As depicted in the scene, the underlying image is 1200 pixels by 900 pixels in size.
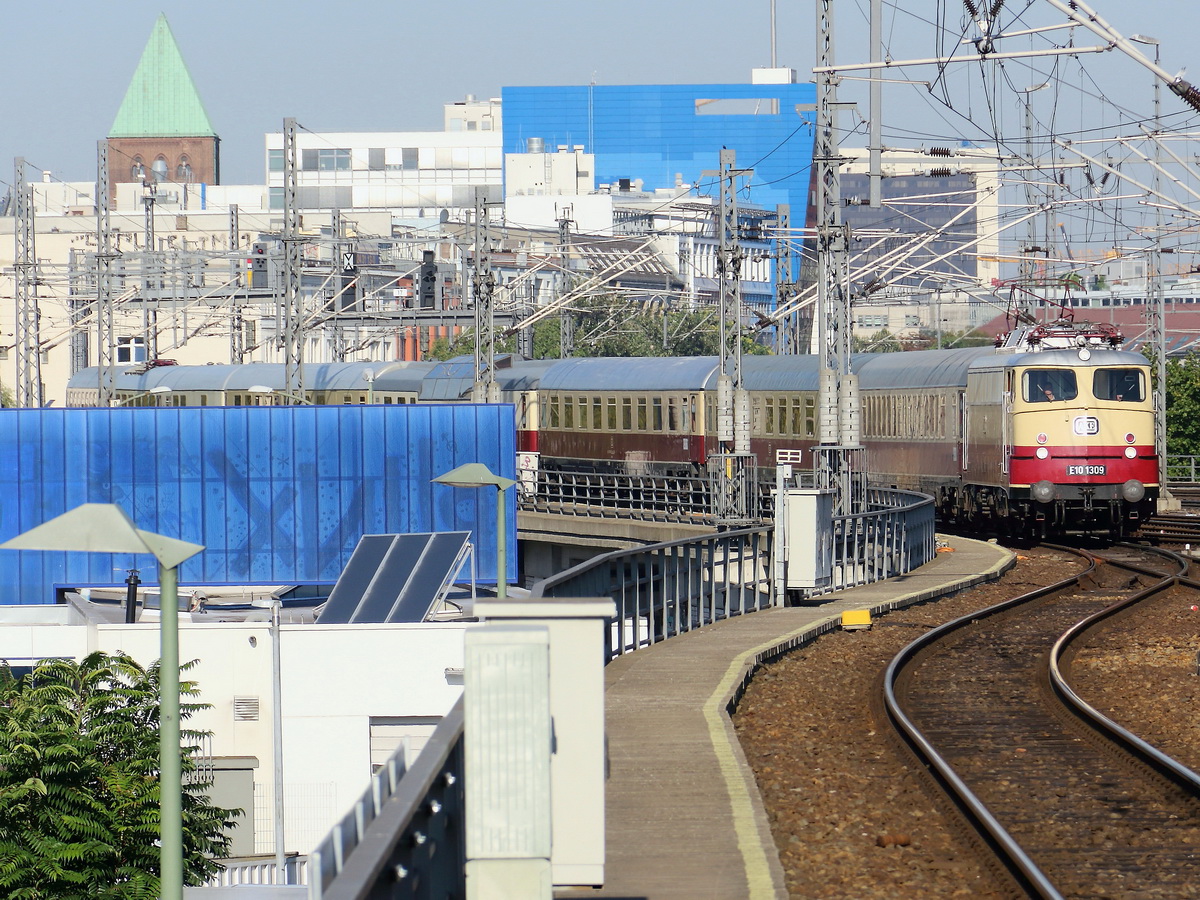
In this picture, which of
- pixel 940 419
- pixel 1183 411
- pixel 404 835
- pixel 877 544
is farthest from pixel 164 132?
pixel 404 835

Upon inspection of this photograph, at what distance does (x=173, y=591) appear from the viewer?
10.1 meters

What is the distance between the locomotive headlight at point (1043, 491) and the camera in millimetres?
33250

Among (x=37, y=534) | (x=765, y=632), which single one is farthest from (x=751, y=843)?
(x=765, y=632)

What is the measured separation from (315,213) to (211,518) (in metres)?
114

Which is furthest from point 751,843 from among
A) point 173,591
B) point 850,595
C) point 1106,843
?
point 850,595

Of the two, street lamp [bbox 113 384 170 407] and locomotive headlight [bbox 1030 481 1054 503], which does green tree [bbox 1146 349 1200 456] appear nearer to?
locomotive headlight [bbox 1030 481 1054 503]

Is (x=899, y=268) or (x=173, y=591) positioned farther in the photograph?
(x=899, y=268)

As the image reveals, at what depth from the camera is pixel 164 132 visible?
187250 millimetres

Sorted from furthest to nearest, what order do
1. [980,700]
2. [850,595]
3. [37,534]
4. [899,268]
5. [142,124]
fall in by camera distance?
[142,124] < [899,268] < [850,595] < [980,700] < [37,534]

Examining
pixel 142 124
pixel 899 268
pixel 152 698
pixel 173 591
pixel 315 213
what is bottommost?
pixel 152 698

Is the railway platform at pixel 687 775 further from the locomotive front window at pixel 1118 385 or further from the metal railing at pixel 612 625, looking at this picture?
the locomotive front window at pixel 1118 385

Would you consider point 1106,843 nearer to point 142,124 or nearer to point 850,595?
point 850,595

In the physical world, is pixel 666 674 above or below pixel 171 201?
below

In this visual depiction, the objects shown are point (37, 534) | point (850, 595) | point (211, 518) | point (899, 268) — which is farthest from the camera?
point (899, 268)
